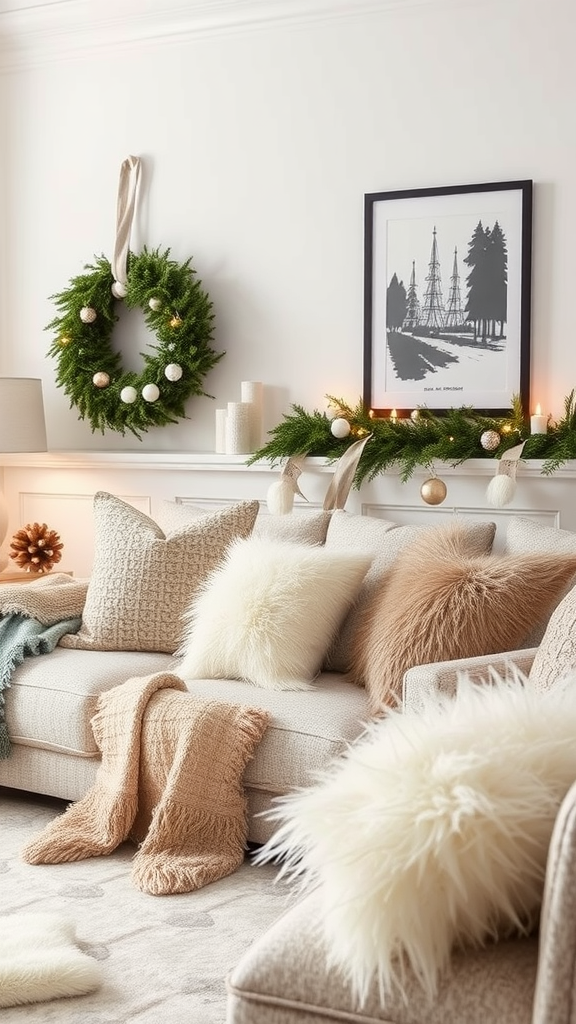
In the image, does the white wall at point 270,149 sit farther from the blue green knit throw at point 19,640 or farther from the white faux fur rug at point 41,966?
the white faux fur rug at point 41,966

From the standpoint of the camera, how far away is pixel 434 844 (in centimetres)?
133

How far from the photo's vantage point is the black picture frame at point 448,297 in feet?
12.4

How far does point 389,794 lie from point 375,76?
3.17m

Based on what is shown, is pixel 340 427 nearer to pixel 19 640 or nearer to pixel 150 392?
pixel 150 392

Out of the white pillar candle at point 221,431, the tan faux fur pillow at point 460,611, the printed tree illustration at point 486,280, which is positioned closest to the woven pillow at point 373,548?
the tan faux fur pillow at point 460,611

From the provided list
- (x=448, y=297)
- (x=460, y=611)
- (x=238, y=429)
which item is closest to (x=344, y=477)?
(x=238, y=429)

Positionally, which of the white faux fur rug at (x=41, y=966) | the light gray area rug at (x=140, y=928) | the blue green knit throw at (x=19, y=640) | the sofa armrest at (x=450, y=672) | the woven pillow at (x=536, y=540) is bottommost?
the light gray area rug at (x=140, y=928)

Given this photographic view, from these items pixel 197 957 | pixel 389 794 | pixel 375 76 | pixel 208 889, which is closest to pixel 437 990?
pixel 389 794

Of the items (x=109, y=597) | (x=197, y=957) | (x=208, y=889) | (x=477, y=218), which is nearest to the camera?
(x=197, y=957)

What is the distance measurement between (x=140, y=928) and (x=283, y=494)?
5.67 feet

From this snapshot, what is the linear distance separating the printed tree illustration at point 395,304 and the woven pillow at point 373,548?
91cm

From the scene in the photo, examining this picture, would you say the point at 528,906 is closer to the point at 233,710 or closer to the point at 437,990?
the point at 437,990

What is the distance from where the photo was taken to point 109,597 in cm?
342

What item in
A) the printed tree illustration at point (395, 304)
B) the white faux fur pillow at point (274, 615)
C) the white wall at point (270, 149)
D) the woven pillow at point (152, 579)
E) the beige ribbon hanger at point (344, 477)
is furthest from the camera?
the printed tree illustration at point (395, 304)
